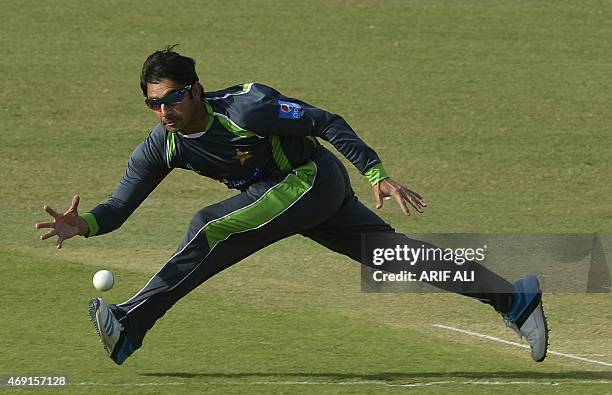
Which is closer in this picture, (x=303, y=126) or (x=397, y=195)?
(x=397, y=195)

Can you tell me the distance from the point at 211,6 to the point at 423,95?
5521 mm

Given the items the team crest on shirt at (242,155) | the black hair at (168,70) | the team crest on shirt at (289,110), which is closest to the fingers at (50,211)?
the black hair at (168,70)

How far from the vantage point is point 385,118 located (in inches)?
740

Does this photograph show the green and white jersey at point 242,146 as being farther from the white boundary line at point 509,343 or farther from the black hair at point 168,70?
the white boundary line at point 509,343

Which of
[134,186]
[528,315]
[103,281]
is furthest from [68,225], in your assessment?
[528,315]

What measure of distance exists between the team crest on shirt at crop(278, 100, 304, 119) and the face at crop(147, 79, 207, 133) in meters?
0.50

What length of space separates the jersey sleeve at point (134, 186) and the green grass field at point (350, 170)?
95 centimetres

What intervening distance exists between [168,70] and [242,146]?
65cm

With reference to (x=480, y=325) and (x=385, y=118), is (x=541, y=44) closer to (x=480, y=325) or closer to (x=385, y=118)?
(x=385, y=118)

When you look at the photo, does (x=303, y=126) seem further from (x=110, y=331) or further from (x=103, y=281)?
(x=103, y=281)

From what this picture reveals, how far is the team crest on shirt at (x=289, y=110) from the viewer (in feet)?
28.3

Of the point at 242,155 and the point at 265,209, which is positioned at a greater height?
the point at 242,155

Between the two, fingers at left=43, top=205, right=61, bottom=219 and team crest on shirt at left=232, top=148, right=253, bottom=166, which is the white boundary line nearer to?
team crest on shirt at left=232, top=148, right=253, bottom=166

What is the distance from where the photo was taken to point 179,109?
8.65 metres
